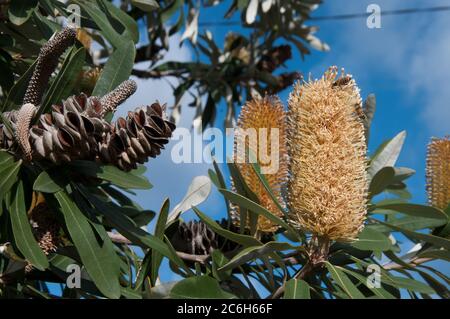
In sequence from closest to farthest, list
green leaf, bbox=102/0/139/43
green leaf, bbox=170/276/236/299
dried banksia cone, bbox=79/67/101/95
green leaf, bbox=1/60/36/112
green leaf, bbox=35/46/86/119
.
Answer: green leaf, bbox=170/276/236/299 → green leaf, bbox=35/46/86/119 → green leaf, bbox=1/60/36/112 → green leaf, bbox=102/0/139/43 → dried banksia cone, bbox=79/67/101/95

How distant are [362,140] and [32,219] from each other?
62cm

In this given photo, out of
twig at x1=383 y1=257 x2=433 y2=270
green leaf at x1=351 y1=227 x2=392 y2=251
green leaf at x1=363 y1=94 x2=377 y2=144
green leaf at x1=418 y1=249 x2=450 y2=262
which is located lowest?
twig at x1=383 y1=257 x2=433 y2=270

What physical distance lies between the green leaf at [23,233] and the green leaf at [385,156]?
0.71 meters

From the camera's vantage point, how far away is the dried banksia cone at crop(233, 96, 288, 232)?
1.28m

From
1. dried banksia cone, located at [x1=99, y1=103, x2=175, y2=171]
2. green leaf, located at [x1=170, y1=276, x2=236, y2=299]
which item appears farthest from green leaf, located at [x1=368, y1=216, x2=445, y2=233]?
dried banksia cone, located at [x1=99, y1=103, x2=175, y2=171]

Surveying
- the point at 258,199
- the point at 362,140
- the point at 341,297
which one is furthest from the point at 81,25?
the point at 341,297

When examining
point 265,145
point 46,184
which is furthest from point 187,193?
point 46,184

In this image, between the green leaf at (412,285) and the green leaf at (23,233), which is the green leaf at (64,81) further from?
the green leaf at (412,285)

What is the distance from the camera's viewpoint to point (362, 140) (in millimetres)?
1215

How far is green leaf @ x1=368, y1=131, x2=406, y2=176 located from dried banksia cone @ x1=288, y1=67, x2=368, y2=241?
0.69 feet

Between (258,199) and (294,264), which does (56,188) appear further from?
(294,264)

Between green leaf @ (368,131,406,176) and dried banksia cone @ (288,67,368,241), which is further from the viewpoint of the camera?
green leaf @ (368,131,406,176)

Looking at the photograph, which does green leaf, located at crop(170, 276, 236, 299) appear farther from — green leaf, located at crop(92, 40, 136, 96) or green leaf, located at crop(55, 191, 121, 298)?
green leaf, located at crop(92, 40, 136, 96)

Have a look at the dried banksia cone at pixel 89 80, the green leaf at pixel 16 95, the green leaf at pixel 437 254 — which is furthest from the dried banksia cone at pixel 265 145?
the dried banksia cone at pixel 89 80
